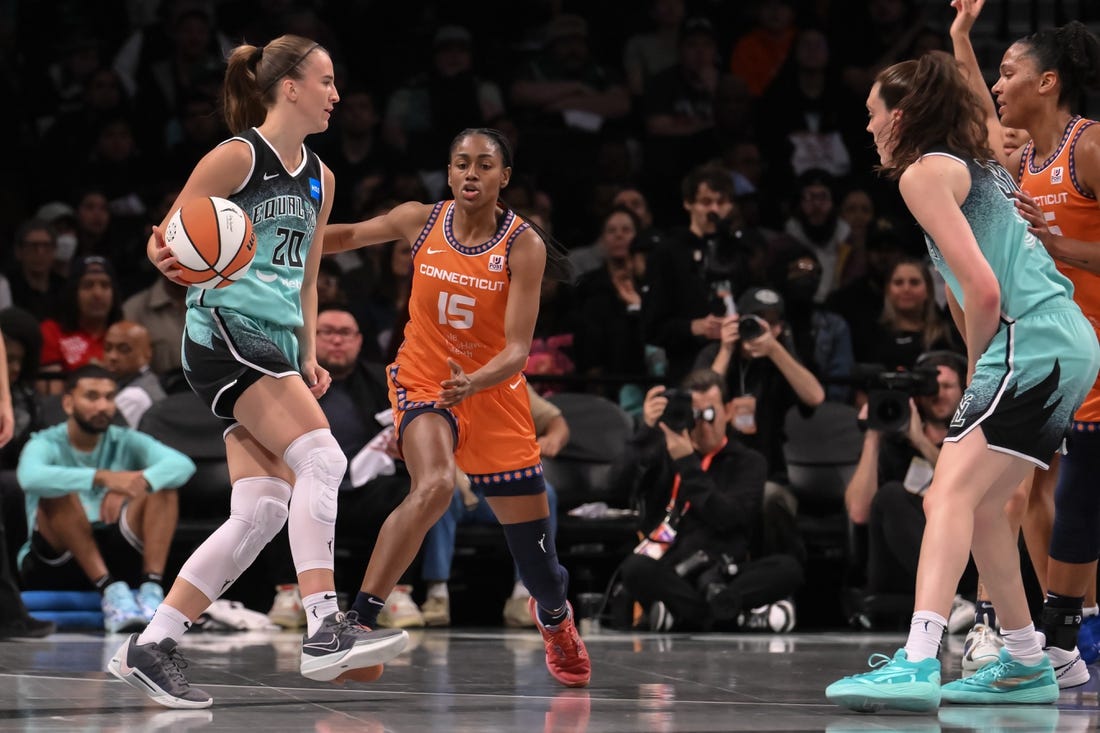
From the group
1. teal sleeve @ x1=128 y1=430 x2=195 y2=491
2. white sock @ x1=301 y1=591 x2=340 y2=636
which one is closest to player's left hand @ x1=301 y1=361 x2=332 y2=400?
white sock @ x1=301 y1=591 x2=340 y2=636

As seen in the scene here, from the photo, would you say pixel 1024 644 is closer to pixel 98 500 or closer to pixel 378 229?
pixel 378 229

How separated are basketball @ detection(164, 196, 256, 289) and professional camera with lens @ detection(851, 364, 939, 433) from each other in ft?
12.7

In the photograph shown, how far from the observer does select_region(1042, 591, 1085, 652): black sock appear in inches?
223

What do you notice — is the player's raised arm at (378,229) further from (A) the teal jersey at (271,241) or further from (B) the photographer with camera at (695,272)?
(B) the photographer with camera at (695,272)

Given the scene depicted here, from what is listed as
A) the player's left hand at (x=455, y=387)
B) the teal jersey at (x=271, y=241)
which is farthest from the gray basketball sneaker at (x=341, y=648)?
the teal jersey at (x=271, y=241)

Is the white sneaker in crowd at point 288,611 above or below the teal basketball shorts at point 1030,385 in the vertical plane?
below

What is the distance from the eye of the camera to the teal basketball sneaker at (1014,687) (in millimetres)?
5203

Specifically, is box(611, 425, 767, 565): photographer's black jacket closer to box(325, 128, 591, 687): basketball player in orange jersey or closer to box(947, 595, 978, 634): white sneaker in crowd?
box(947, 595, 978, 634): white sneaker in crowd

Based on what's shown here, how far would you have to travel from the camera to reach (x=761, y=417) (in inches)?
344

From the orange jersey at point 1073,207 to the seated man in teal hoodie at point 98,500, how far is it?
446 cm

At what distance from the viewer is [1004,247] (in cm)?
491

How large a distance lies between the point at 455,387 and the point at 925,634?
172 cm

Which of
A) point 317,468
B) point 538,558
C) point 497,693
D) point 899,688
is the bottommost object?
point 497,693

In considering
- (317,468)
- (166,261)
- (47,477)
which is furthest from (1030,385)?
(47,477)
